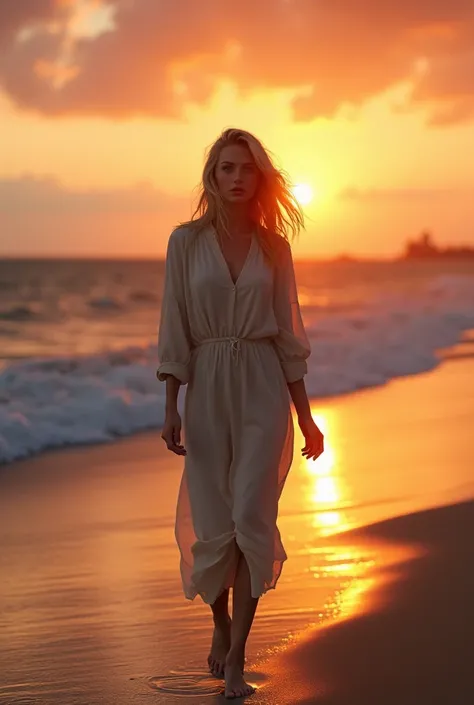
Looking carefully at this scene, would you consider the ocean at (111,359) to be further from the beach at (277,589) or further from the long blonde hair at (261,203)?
the long blonde hair at (261,203)

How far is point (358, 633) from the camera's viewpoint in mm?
4801

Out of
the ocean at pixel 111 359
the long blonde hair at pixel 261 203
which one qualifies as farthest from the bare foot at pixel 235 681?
the ocean at pixel 111 359

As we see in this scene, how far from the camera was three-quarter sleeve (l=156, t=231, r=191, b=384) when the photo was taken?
440cm

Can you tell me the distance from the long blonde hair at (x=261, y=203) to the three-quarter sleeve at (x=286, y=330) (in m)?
0.07

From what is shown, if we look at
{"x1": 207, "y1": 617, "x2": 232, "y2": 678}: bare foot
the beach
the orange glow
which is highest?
the orange glow

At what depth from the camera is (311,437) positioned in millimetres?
4570

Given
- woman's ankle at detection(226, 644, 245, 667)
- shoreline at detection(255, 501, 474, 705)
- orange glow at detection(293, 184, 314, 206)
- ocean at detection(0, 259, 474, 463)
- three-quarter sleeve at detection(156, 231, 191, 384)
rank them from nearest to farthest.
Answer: shoreline at detection(255, 501, 474, 705), woman's ankle at detection(226, 644, 245, 667), three-quarter sleeve at detection(156, 231, 191, 384), orange glow at detection(293, 184, 314, 206), ocean at detection(0, 259, 474, 463)

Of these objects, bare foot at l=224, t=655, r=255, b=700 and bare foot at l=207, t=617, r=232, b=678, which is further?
bare foot at l=207, t=617, r=232, b=678

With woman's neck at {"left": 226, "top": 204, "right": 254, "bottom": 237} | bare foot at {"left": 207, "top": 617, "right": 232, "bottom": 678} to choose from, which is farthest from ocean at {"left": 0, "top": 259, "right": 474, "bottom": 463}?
woman's neck at {"left": 226, "top": 204, "right": 254, "bottom": 237}

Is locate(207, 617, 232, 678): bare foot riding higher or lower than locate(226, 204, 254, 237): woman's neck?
lower

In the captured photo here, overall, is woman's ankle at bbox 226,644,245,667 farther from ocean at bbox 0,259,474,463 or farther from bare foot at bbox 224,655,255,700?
ocean at bbox 0,259,474,463

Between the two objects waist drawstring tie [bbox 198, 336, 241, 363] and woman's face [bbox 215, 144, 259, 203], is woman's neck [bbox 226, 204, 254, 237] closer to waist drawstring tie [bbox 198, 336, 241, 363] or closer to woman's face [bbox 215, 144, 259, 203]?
woman's face [bbox 215, 144, 259, 203]

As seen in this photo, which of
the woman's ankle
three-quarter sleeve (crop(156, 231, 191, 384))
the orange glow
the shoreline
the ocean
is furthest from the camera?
the ocean

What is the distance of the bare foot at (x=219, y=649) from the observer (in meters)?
4.50
